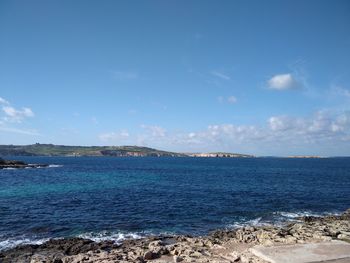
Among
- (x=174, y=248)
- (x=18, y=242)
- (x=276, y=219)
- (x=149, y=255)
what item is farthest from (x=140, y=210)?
(x=149, y=255)

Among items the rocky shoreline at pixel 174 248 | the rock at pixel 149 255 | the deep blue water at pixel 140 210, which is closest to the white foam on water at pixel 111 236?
the deep blue water at pixel 140 210

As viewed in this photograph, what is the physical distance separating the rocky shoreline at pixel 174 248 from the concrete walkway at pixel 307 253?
0.68 m

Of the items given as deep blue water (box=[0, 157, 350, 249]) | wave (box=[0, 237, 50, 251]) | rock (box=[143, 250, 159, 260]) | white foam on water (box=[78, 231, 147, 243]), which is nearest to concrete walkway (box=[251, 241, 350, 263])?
rock (box=[143, 250, 159, 260])

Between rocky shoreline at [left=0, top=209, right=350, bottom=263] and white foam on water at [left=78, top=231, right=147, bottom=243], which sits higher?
rocky shoreline at [left=0, top=209, right=350, bottom=263]

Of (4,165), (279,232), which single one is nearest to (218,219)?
(279,232)

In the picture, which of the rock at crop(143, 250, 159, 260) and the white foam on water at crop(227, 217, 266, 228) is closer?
the rock at crop(143, 250, 159, 260)

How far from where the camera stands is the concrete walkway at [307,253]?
16.5 m

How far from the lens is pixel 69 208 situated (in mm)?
40531

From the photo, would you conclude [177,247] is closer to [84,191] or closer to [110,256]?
[110,256]

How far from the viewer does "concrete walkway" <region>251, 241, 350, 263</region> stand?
16531 millimetres

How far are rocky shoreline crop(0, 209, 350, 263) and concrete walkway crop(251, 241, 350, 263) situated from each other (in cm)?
68

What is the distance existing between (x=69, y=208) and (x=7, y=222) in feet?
27.1

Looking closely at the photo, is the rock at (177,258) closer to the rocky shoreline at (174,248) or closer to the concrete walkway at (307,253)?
the rocky shoreline at (174,248)

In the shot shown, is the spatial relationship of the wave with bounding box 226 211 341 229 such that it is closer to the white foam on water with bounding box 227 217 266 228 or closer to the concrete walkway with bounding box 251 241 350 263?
the white foam on water with bounding box 227 217 266 228
